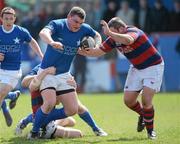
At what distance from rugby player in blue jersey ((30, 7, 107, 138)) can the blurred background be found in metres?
11.9

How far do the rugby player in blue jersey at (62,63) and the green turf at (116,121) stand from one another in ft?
1.60

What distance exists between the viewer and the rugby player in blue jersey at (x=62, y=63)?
1205 cm

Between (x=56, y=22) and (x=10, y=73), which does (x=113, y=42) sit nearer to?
(x=56, y=22)

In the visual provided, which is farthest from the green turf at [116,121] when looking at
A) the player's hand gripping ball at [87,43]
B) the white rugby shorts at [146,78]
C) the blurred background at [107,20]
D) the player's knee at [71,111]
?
the player's hand gripping ball at [87,43]

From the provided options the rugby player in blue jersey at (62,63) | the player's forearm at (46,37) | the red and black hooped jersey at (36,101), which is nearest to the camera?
the player's forearm at (46,37)

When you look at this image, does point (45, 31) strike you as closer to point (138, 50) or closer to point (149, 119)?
point (138, 50)

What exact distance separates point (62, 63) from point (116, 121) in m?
4.04

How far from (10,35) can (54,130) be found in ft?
6.87

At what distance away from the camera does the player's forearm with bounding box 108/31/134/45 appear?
1188 cm

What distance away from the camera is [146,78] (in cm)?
1268

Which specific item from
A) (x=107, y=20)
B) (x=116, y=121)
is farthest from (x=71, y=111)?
(x=107, y=20)

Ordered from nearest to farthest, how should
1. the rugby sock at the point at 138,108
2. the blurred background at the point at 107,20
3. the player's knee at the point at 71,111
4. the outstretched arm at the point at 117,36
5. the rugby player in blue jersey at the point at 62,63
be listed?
1. the outstretched arm at the point at 117,36
2. the rugby player in blue jersey at the point at 62,63
3. the player's knee at the point at 71,111
4. the rugby sock at the point at 138,108
5. the blurred background at the point at 107,20

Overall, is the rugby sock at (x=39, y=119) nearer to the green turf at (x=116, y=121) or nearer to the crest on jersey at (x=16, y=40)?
the green turf at (x=116, y=121)

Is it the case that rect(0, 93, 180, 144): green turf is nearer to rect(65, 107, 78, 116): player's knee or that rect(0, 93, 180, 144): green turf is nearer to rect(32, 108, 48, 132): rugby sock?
rect(32, 108, 48, 132): rugby sock
